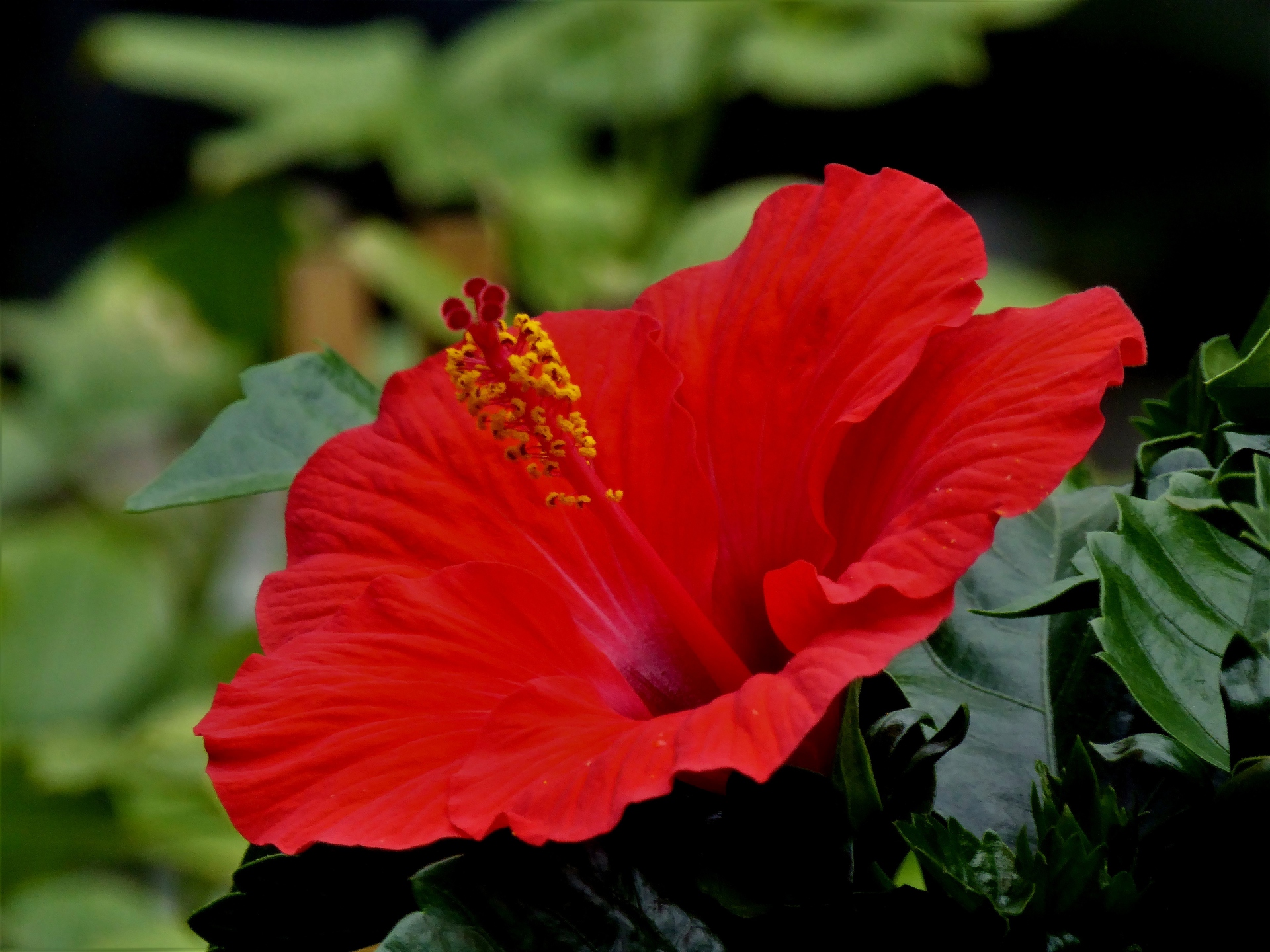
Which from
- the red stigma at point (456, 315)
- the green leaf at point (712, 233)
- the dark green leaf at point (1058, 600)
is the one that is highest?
the red stigma at point (456, 315)

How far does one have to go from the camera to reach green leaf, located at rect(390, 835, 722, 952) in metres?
0.38

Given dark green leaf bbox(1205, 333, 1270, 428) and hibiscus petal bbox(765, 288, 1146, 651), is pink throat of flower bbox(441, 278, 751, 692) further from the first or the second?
dark green leaf bbox(1205, 333, 1270, 428)

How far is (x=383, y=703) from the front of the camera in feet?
1.36

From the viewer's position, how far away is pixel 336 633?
0.43 meters

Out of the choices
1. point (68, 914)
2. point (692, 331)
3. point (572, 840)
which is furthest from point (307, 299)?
point (572, 840)

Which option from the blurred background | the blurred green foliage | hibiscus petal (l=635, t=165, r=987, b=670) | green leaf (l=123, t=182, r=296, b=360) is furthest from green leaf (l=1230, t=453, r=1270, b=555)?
green leaf (l=123, t=182, r=296, b=360)

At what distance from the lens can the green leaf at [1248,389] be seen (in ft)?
1.33

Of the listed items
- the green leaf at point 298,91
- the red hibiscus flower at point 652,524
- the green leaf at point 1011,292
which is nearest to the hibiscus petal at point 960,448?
the red hibiscus flower at point 652,524

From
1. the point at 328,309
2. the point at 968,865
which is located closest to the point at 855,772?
the point at 968,865

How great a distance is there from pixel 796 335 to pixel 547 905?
0.76ft

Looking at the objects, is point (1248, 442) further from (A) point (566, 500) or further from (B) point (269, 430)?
(B) point (269, 430)

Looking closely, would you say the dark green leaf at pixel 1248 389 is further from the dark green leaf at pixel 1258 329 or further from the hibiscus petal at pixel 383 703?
the hibiscus petal at pixel 383 703

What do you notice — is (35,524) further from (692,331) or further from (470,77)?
(692,331)

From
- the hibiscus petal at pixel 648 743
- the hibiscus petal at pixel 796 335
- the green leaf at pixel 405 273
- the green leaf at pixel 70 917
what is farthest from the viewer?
the green leaf at pixel 405 273
